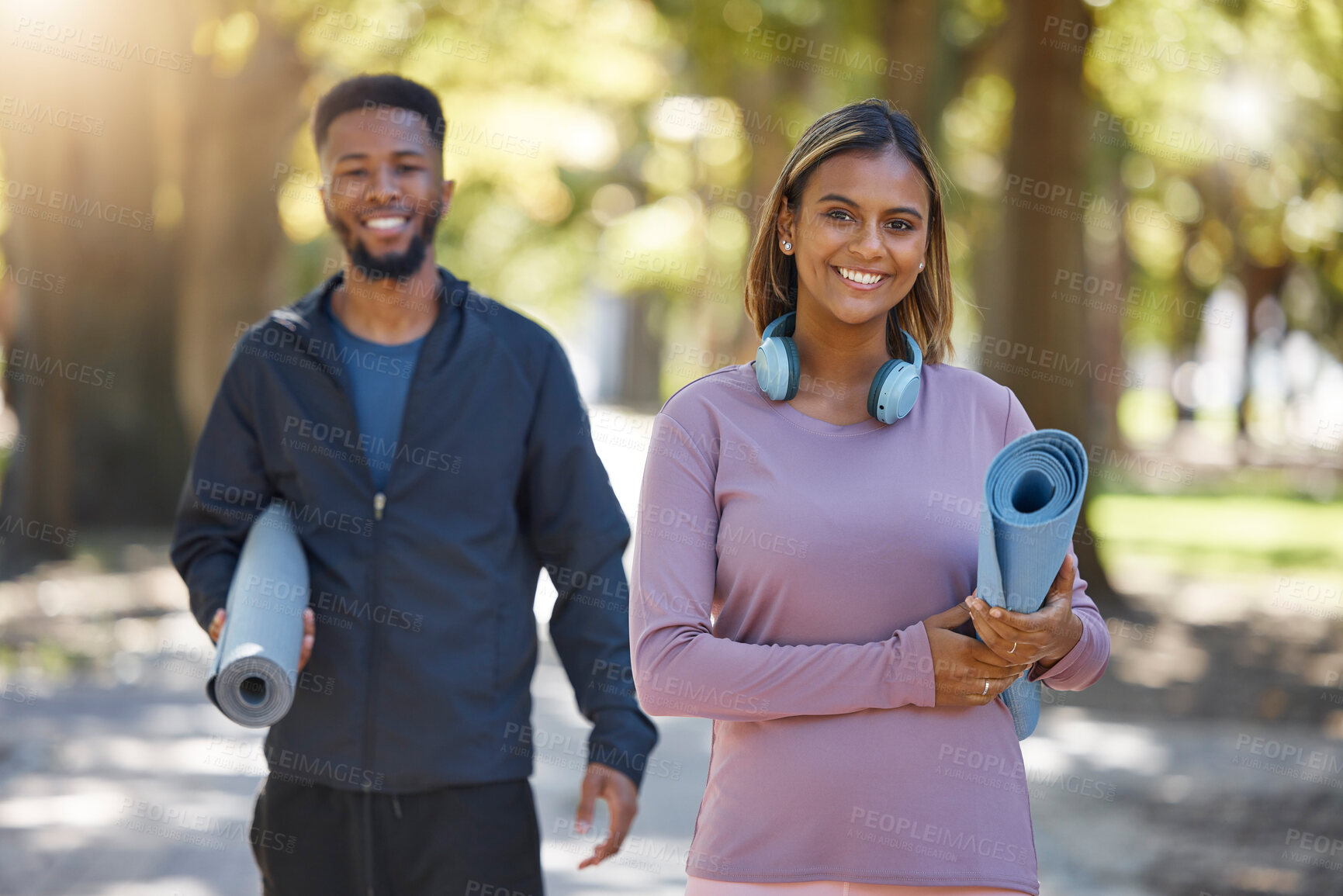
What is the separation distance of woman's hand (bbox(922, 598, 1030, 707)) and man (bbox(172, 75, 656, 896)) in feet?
4.06

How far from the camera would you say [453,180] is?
147 inches

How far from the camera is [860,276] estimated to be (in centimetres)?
256

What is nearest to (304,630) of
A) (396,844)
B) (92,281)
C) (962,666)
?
(396,844)

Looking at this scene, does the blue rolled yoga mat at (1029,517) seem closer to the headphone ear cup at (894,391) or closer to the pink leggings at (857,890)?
the headphone ear cup at (894,391)

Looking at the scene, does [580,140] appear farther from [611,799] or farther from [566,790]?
[611,799]

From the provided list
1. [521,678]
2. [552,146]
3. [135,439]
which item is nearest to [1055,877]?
[521,678]

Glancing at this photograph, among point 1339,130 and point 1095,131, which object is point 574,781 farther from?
point 1339,130

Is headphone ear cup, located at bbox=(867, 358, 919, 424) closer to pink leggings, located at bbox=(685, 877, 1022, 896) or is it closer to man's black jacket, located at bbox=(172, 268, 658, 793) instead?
pink leggings, located at bbox=(685, 877, 1022, 896)

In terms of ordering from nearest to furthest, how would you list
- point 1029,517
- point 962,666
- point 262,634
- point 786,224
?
point 1029,517
point 962,666
point 786,224
point 262,634

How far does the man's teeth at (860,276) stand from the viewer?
255cm

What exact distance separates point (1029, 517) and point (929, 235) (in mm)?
805

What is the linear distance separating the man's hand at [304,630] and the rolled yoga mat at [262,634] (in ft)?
0.12

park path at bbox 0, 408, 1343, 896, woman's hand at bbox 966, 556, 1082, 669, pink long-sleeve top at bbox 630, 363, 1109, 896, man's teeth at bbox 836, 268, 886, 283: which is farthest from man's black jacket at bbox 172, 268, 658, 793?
park path at bbox 0, 408, 1343, 896

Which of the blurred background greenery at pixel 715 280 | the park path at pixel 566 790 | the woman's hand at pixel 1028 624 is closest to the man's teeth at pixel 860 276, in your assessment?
the blurred background greenery at pixel 715 280
